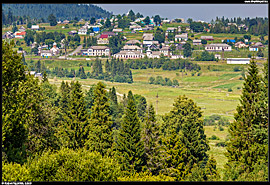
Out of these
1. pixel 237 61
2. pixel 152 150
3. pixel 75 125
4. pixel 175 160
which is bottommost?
pixel 237 61

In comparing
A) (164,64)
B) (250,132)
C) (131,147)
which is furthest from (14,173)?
(164,64)

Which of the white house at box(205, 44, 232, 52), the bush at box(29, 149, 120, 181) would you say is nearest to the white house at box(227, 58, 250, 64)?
the white house at box(205, 44, 232, 52)

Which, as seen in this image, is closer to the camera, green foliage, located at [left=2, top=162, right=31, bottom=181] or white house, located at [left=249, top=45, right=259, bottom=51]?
green foliage, located at [left=2, top=162, right=31, bottom=181]

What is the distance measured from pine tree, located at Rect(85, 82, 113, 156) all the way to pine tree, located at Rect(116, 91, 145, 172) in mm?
1183

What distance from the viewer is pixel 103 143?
3678 cm

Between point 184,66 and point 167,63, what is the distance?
29.0 feet

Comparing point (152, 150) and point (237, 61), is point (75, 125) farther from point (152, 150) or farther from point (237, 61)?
point (237, 61)

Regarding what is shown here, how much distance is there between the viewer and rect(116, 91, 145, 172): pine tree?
117 feet

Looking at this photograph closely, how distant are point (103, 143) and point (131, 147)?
8.80 feet

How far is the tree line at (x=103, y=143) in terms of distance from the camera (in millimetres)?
25406

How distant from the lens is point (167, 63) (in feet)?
564

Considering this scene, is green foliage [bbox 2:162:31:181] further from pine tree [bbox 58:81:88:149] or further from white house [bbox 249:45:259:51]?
white house [bbox 249:45:259:51]

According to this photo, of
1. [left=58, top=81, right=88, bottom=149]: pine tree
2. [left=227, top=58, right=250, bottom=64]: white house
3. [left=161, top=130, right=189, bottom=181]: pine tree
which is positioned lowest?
[left=227, top=58, right=250, bottom=64]: white house

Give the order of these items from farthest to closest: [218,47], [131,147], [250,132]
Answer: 1. [218,47]
2. [131,147]
3. [250,132]
